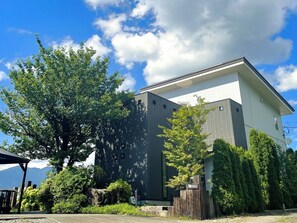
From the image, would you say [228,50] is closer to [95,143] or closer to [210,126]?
[210,126]

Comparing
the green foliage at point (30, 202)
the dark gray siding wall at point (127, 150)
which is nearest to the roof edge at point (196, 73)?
the dark gray siding wall at point (127, 150)

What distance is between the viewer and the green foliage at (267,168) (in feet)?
43.6

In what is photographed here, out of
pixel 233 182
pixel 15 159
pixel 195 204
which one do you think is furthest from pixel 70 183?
pixel 233 182

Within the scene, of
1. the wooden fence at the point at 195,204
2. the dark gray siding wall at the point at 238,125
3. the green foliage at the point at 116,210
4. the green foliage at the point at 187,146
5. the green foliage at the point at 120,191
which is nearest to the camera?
the wooden fence at the point at 195,204

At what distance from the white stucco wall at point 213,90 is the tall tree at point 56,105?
26.7 feet

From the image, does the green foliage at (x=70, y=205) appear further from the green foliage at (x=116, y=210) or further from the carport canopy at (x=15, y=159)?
the carport canopy at (x=15, y=159)

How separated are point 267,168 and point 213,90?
8.14 metres

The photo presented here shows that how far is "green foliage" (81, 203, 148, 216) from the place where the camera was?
1017cm

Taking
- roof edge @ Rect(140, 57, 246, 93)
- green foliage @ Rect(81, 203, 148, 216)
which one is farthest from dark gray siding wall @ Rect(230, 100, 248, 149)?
green foliage @ Rect(81, 203, 148, 216)

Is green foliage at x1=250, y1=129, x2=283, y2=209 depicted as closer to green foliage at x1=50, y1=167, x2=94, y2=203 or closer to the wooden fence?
the wooden fence

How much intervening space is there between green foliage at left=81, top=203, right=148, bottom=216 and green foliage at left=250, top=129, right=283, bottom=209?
22.6ft

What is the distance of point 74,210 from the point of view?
11195 mm

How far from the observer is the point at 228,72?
1984 centimetres

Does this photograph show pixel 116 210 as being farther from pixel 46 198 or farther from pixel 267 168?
pixel 267 168
